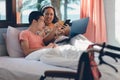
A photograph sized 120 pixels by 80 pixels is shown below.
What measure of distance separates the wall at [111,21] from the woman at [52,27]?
95cm

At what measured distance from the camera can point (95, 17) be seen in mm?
3779

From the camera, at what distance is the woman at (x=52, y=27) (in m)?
3.14

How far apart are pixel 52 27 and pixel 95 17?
2.83ft

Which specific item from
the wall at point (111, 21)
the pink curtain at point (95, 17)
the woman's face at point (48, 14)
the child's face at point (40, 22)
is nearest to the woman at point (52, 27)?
the woman's face at point (48, 14)

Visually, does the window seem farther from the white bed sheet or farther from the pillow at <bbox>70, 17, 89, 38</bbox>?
the white bed sheet

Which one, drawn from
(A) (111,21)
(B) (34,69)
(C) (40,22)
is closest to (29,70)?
(B) (34,69)

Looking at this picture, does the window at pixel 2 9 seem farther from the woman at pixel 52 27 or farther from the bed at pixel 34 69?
the bed at pixel 34 69

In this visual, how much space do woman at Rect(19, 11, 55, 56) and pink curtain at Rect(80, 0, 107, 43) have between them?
0.91 metres

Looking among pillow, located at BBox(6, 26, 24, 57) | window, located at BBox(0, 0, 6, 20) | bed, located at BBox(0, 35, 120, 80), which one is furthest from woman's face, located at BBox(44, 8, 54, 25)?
bed, located at BBox(0, 35, 120, 80)

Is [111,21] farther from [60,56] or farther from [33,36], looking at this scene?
[60,56]

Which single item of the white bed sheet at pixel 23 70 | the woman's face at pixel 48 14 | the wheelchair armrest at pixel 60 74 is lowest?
the white bed sheet at pixel 23 70

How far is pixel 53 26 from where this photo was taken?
323cm

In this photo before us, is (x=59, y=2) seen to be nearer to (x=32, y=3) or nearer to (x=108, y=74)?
(x=32, y=3)

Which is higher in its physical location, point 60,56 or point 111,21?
point 111,21
